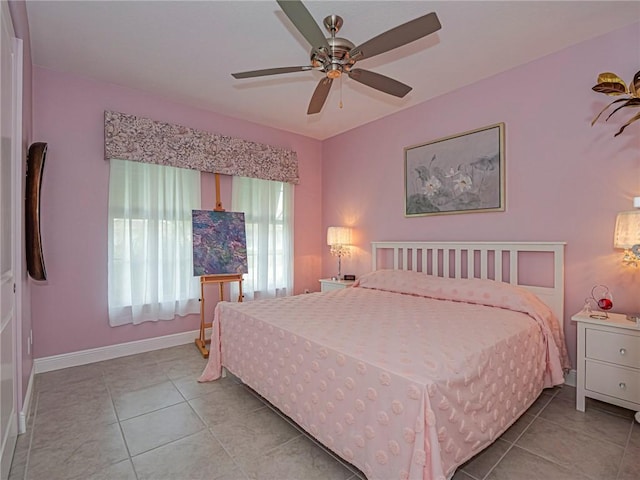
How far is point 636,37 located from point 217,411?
399 centimetres

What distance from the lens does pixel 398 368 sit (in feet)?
4.66

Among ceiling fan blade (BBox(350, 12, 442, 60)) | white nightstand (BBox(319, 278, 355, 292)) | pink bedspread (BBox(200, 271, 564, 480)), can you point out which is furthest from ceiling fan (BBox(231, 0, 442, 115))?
white nightstand (BBox(319, 278, 355, 292))

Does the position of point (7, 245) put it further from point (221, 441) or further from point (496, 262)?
point (496, 262)

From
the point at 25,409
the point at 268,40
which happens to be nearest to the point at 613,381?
the point at 268,40

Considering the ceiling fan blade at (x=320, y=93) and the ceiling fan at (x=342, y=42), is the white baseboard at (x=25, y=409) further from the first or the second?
the ceiling fan blade at (x=320, y=93)

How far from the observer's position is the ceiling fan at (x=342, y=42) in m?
1.62

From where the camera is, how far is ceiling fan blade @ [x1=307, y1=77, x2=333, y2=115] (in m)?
2.20

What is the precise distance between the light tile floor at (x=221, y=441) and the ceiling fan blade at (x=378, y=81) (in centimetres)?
230

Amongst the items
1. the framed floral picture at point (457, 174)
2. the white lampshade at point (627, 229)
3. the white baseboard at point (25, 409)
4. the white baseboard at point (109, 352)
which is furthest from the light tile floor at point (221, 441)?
the framed floral picture at point (457, 174)

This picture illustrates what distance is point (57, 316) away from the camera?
9.99 ft

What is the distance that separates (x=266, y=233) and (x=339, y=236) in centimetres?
97

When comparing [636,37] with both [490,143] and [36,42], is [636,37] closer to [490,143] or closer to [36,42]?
[490,143]

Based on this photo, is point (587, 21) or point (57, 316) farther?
point (57, 316)

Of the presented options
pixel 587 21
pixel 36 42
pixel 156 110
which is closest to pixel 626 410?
pixel 587 21
